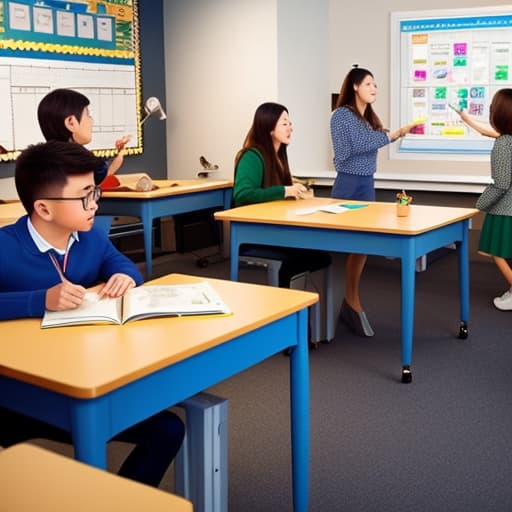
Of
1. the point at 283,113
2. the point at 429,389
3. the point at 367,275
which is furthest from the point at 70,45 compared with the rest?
the point at 429,389

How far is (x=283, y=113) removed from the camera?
13.9 feet

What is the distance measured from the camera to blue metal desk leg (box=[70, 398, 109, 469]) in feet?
4.85

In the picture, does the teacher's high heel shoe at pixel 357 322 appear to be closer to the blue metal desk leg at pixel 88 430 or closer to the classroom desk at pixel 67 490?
the blue metal desk leg at pixel 88 430

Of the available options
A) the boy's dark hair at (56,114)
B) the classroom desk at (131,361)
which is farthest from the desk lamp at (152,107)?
the classroom desk at (131,361)

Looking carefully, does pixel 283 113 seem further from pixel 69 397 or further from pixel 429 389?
pixel 69 397

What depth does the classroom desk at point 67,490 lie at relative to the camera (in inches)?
36.9

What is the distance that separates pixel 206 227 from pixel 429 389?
11.5 ft

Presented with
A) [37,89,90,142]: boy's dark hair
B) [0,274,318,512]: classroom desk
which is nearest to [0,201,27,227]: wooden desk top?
[37,89,90,142]: boy's dark hair

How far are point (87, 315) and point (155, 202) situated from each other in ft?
10.2

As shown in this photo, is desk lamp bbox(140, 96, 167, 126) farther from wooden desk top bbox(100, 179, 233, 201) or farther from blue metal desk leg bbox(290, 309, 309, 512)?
blue metal desk leg bbox(290, 309, 309, 512)

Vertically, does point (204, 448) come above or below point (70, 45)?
below

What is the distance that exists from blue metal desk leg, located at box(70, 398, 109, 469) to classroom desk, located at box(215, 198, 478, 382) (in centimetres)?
221

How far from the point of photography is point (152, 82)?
684 cm

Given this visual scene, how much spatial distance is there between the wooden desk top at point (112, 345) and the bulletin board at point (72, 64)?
347 cm
